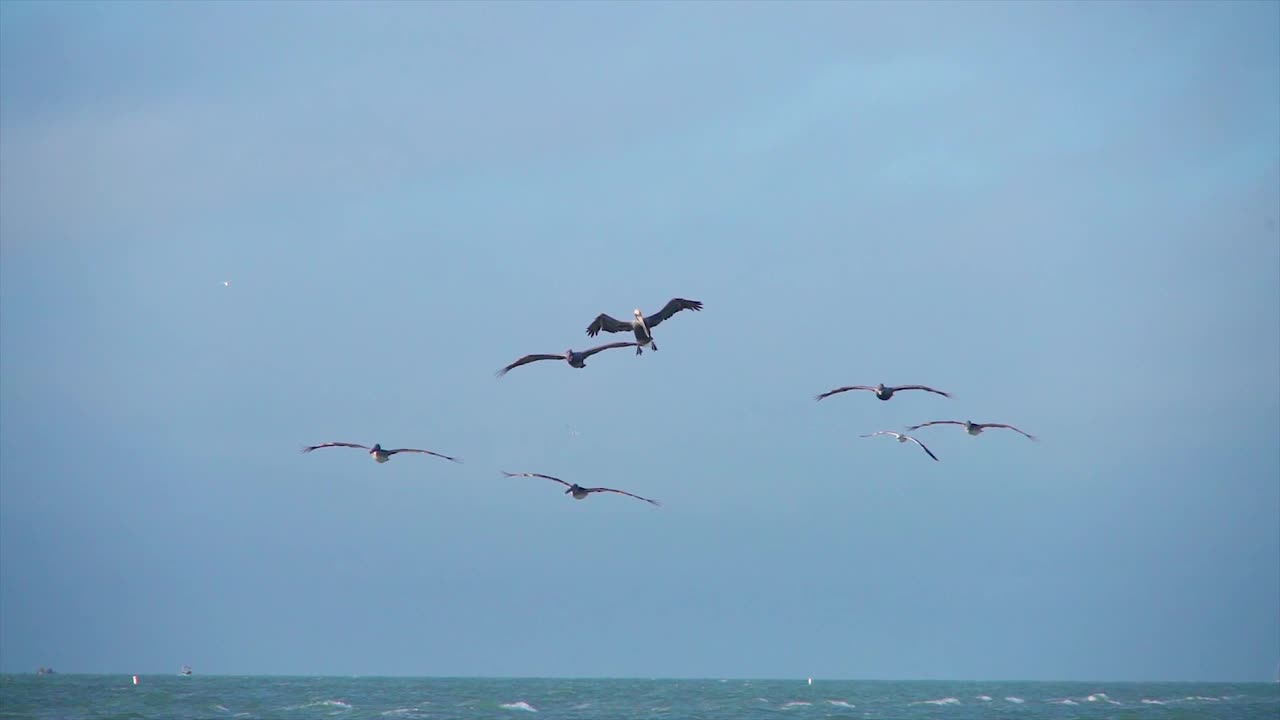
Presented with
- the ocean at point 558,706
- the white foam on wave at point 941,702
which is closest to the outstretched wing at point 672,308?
the ocean at point 558,706

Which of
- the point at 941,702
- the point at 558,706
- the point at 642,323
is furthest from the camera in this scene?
the point at 941,702

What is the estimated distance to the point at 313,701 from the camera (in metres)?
94.4

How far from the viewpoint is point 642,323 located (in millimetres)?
37312

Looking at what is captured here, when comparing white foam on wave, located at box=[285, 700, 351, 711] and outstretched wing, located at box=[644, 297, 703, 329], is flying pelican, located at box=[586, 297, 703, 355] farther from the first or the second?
white foam on wave, located at box=[285, 700, 351, 711]

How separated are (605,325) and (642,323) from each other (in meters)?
1.28

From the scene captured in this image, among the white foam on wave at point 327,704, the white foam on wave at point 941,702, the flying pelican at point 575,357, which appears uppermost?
the flying pelican at point 575,357

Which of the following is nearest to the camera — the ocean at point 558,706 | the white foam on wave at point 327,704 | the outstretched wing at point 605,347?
the outstretched wing at point 605,347

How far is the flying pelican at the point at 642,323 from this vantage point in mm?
37438

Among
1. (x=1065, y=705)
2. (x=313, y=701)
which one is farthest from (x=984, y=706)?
(x=313, y=701)

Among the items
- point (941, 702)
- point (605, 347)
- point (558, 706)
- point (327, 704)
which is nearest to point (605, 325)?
point (605, 347)

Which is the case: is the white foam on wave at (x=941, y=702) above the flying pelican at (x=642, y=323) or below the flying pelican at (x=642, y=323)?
below

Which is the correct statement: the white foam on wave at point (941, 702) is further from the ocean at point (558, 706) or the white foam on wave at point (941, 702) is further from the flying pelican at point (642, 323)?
the flying pelican at point (642, 323)

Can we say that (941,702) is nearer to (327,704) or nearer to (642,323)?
(327,704)

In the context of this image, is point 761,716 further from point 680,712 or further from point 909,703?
point 909,703
